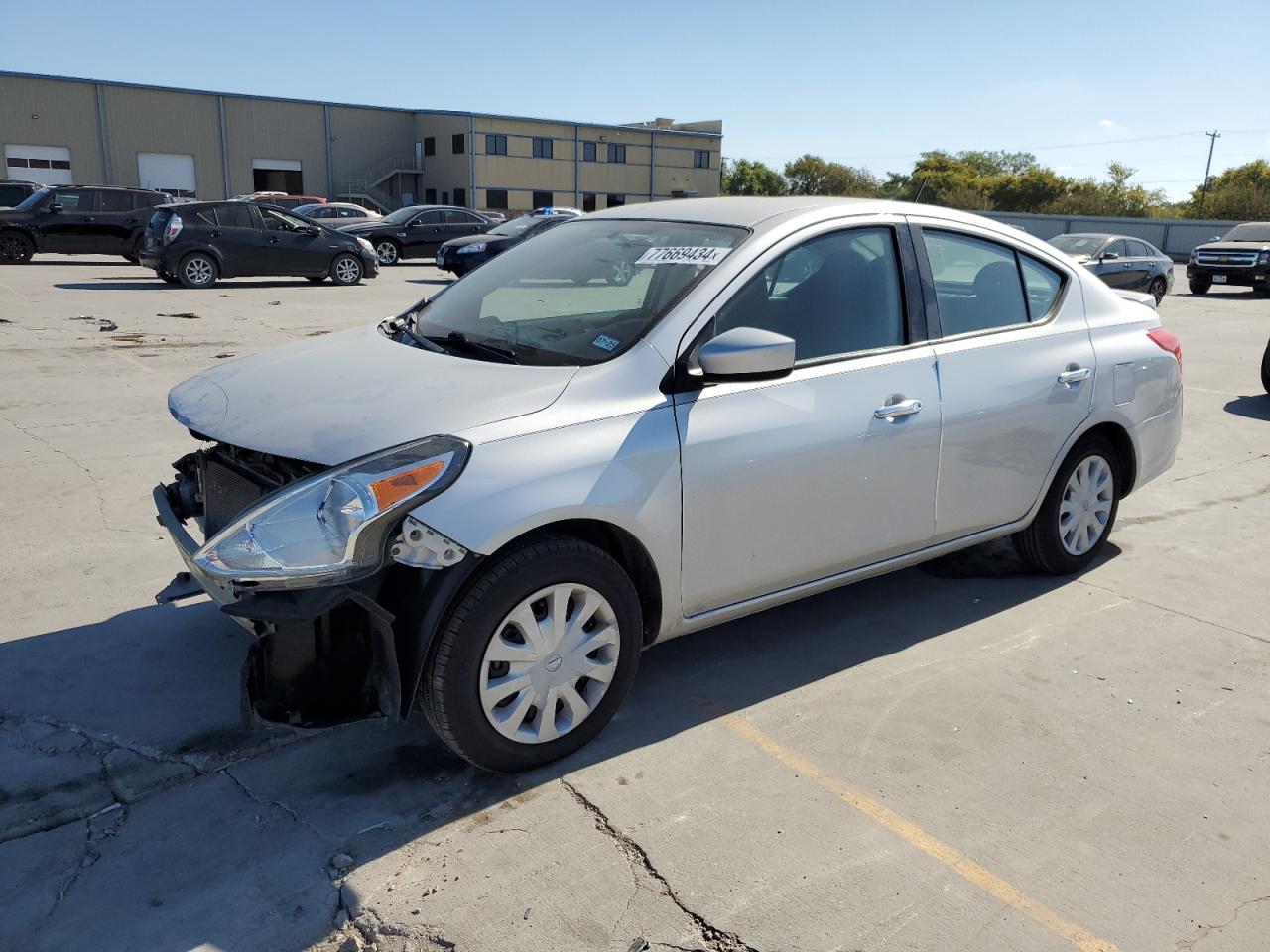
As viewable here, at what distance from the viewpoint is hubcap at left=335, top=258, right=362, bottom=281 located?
789 inches

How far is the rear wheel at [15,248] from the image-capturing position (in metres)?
21.5

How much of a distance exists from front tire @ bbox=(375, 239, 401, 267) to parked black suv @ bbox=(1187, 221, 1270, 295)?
64.8 ft

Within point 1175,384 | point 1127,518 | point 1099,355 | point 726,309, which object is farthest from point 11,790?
point 1127,518

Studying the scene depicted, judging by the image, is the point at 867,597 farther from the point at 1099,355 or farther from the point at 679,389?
the point at 679,389

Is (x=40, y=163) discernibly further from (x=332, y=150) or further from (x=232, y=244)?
(x=232, y=244)

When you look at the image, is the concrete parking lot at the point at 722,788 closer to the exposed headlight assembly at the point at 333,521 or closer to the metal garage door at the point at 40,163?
the exposed headlight assembly at the point at 333,521

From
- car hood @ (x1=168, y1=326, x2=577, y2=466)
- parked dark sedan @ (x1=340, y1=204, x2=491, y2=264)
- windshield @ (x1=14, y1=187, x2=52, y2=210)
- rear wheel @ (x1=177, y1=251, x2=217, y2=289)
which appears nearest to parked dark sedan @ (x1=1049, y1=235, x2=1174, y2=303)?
parked dark sedan @ (x1=340, y1=204, x2=491, y2=264)

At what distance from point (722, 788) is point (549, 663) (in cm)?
67

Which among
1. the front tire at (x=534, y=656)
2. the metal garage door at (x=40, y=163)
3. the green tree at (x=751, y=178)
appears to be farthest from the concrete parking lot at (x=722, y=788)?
the green tree at (x=751, y=178)

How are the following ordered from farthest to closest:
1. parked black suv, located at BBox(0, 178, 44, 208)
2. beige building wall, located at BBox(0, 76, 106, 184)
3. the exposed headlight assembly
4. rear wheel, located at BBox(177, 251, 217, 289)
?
beige building wall, located at BBox(0, 76, 106, 184)
parked black suv, located at BBox(0, 178, 44, 208)
rear wheel, located at BBox(177, 251, 217, 289)
the exposed headlight assembly

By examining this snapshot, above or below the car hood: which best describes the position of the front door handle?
below

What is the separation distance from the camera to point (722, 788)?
319 centimetres

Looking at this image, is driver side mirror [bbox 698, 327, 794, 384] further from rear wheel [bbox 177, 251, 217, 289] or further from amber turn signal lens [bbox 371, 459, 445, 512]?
rear wheel [bbox 177, 251, 217, 289]

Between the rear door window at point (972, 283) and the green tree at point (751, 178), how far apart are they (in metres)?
95.0
